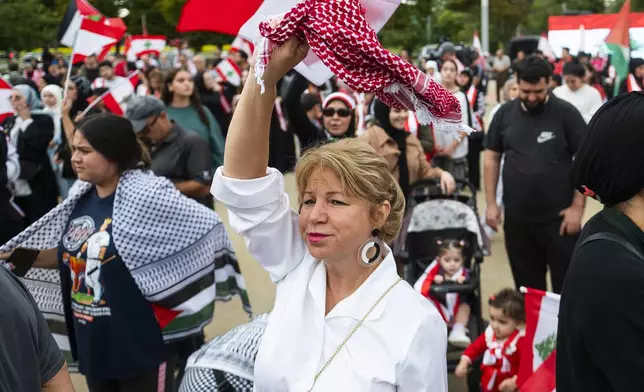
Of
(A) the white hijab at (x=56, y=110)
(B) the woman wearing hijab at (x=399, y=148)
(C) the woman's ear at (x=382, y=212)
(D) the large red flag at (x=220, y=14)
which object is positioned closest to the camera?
(C) the woman's ear at (x=382, y=212)

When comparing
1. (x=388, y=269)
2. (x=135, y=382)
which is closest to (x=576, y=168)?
(x=388, y=269)

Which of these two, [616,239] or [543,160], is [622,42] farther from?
[616,239]

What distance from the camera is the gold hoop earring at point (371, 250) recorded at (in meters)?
2.34

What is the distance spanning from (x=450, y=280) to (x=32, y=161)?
169 inches

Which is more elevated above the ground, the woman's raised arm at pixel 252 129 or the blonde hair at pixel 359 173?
the woman's raised arm at pixel 252 129

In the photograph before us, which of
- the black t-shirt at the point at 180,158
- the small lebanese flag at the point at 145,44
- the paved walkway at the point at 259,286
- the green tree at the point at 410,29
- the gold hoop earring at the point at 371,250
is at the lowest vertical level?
the green tree at the point at 410,29

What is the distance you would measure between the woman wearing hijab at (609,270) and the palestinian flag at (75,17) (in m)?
8.12

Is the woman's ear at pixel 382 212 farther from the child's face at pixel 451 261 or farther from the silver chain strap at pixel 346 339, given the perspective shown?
the child's face at pixel 451 261

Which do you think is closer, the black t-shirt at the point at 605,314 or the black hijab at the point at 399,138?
the black t-shirt at the point at 605,314

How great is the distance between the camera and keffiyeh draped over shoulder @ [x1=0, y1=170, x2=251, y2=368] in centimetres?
376

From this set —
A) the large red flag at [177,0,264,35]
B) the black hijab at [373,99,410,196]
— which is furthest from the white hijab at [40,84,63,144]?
the large red flag at [177,0,264,35]

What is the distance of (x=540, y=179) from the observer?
543 cm

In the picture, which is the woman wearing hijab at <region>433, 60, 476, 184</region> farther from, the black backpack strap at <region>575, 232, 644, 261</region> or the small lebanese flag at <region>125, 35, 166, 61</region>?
the small lebanese flag at <region>125, 35, 166, 61</region>

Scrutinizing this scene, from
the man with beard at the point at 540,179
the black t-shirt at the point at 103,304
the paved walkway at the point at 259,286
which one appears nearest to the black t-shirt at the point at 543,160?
the man with beard at the point at 540,179
